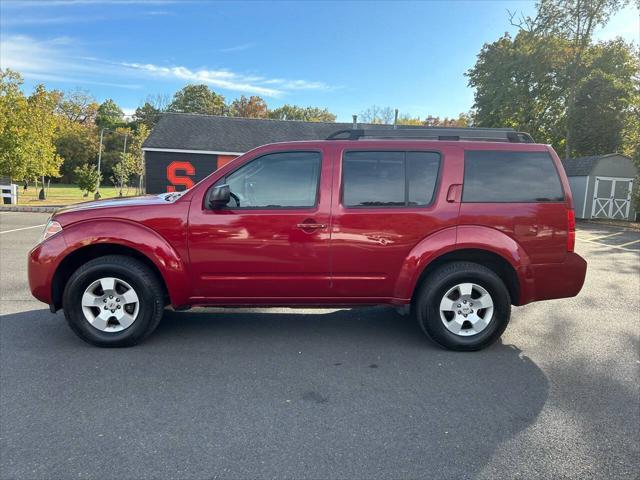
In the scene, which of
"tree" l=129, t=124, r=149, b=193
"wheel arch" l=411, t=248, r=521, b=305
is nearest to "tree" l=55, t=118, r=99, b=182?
"tree" l=129, t=124, r=149, b=193

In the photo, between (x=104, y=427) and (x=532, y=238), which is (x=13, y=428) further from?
(x=532, y=238)

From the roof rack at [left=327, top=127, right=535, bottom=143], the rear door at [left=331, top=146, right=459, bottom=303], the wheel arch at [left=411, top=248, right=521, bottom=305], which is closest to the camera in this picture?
the rear door at [left=331, top=146, right=459, bottom=303]

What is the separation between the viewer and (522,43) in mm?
31375

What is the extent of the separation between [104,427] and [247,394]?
0.95m

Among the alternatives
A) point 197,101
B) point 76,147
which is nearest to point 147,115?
point 197,101

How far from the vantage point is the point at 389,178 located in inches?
160

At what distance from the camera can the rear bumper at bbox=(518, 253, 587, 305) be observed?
4043 mm

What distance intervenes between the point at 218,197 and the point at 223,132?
23.3m

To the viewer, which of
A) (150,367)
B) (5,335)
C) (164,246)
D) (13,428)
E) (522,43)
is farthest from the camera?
(522,43)

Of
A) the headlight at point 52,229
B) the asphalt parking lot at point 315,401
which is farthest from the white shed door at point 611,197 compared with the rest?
the headlight at point 52,229

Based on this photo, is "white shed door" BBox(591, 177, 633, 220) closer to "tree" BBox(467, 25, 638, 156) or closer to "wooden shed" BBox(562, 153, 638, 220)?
"wooden shed" BBox(562, 153, 638, 220)

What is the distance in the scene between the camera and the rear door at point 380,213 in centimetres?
395

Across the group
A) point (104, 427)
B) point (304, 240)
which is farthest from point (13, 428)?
point (304, 240)

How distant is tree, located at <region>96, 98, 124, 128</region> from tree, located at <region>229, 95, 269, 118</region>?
1861 cm
